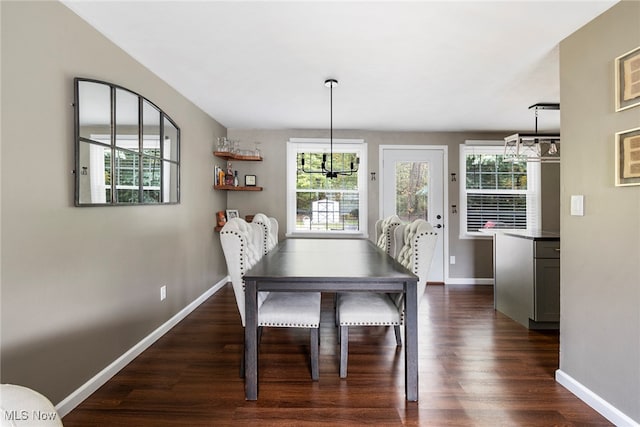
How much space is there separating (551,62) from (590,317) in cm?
182

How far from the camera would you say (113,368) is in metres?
2.14

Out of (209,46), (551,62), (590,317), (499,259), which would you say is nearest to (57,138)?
(209,46)

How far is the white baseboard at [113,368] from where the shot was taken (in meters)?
1.78

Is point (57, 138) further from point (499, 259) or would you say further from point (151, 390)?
point (499, 259)

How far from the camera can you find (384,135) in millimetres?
4707

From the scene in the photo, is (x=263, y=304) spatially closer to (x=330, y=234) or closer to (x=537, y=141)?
(x=330, y=234)

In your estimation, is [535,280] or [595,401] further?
[535,280]

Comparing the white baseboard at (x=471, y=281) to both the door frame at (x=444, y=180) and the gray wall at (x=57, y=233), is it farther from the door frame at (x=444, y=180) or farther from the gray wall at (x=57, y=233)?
the gray wall at (x=57, y=233)

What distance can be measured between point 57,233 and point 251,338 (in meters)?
1.17
